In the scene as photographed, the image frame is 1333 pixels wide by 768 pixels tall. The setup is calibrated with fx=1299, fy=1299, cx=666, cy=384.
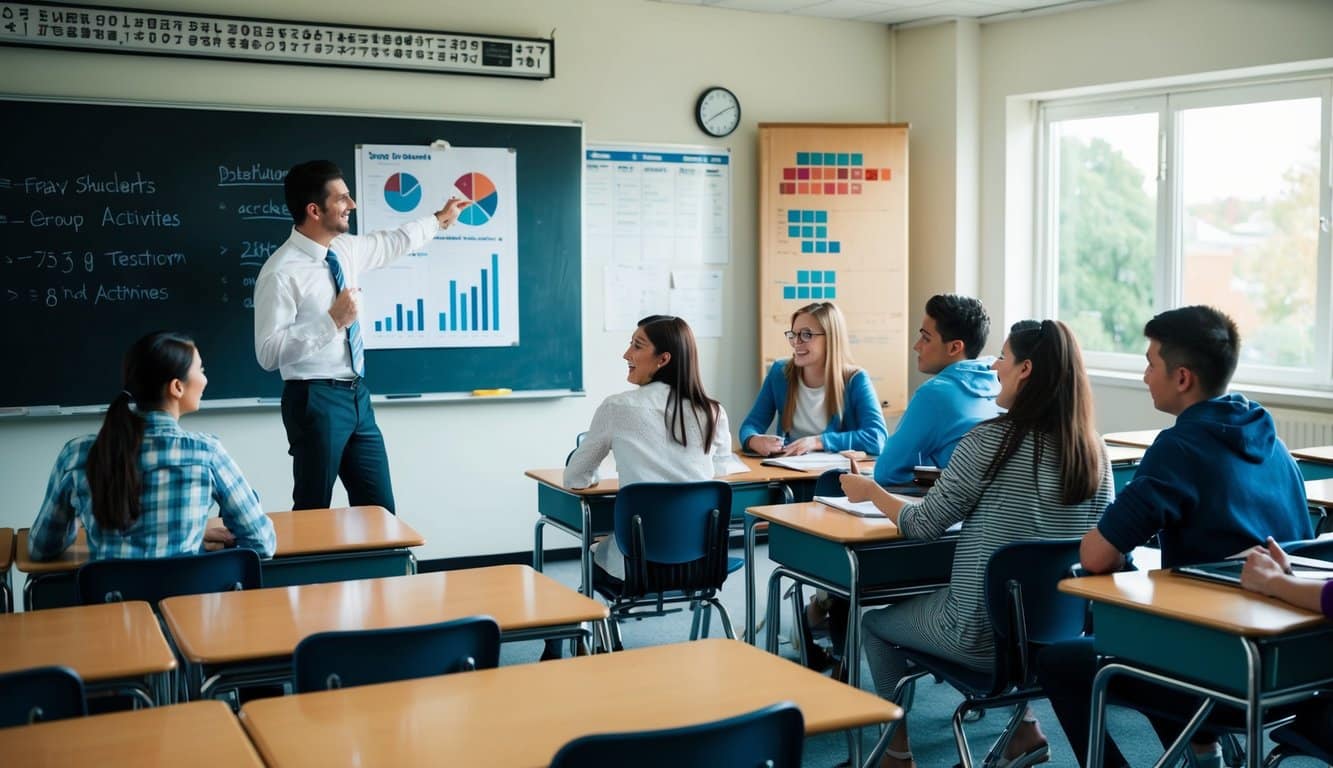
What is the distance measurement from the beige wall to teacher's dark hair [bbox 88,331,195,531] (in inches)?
98.2

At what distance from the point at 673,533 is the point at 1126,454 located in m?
1.96

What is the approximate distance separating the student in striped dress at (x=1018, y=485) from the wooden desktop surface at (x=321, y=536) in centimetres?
135

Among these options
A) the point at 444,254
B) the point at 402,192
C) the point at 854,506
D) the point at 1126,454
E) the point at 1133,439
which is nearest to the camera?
the point at 854,506

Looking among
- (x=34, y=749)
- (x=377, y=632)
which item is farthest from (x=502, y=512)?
(x=34, y=749)

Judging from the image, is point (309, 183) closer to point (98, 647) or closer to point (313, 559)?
point (313, 559)

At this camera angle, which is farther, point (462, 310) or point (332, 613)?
point (462, 310)

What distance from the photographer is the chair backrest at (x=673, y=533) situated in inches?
156

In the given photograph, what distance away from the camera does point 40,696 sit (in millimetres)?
2031

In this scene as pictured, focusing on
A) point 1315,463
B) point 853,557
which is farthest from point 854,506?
point 1315,463

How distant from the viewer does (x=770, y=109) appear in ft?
22.4

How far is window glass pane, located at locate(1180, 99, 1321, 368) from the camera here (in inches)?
229

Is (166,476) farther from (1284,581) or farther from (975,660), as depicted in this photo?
(1284,581)

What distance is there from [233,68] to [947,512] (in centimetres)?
384

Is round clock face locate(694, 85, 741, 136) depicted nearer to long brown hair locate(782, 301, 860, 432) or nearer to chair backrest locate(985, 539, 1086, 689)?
long brown hair locate(782, 301, 860, 432)
